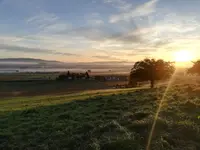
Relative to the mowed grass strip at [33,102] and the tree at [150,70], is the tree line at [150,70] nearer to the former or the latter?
the tree at [150,70]

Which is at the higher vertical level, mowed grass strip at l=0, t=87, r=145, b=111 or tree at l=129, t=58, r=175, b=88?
tree at l=129, t=58, r=175, b=88

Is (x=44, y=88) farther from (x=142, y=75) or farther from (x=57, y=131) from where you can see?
(x=57, y=131)

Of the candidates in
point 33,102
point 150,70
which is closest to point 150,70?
point 150,70

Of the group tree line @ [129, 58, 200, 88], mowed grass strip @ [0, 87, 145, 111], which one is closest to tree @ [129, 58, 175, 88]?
tree line @ [129, 58, 200, 88]

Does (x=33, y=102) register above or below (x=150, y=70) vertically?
below

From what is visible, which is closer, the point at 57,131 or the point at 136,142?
the point at 136,142

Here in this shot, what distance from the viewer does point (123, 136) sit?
10.7m

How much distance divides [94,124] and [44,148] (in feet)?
11.7

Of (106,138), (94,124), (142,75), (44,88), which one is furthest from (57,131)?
(44,88)

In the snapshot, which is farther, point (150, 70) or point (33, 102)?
point (150, 70)

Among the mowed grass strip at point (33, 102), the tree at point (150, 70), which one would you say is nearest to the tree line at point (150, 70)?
the tree at point (150, 70)

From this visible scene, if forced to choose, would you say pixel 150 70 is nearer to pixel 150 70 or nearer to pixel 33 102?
pixel 150 70

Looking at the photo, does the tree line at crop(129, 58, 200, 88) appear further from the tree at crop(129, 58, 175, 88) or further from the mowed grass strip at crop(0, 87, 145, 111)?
the mowed grass strip at crop(0, 87, 145, 111)

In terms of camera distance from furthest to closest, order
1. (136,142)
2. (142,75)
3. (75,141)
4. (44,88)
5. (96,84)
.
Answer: (96,84)
(44,88)
(142,75)
(75,141)
(136,142)
